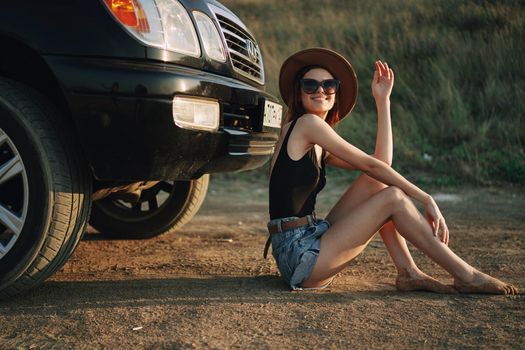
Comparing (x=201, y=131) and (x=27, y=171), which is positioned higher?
(x=201, y=131)

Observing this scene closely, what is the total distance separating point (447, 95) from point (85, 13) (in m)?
6.57

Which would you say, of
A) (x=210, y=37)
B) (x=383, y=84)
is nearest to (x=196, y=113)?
(x=210, y=37)


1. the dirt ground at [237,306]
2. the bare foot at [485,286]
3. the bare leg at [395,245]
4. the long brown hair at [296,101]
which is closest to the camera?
the dirt ground at [237,306]

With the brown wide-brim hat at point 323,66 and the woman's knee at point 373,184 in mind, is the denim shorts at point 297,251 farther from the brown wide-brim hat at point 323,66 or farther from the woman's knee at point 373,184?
the brown wide-brim hat at point 323,66

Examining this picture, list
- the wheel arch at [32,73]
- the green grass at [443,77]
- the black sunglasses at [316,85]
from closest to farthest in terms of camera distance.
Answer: the wheel arch at [32,73], the black sunglasses at [316,85], the green grass at [443,77]

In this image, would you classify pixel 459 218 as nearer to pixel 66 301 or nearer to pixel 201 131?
pixel 201 131

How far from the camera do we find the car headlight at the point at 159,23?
2678 millimetres

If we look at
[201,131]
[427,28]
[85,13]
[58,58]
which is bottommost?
[201,131]

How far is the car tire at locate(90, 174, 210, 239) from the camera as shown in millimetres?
4133

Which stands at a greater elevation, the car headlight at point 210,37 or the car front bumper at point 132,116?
the car headlight at point 210,37

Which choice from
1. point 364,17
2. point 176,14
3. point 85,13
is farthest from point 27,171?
point 364,17

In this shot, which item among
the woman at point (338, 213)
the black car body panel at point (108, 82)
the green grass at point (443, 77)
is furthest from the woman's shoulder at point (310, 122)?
the green grass at point (443, 77)

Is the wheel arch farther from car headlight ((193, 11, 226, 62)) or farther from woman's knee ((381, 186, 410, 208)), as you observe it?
woman's knee ((381, 186, 410, 208))

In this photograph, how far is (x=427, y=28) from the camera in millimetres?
10531
